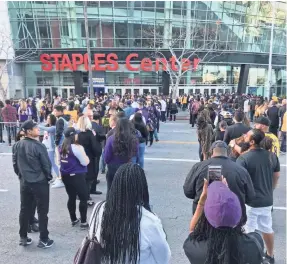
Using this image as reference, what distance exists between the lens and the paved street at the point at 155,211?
4441mm

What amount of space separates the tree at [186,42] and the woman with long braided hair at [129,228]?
30893mm

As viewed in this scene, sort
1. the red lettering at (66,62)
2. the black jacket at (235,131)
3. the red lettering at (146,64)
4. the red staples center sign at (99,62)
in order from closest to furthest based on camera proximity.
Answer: the black jacket at (235,131)
the red lettering at (146,64)
the red staples center sign at (99,62)
the red lettering at (66,62)

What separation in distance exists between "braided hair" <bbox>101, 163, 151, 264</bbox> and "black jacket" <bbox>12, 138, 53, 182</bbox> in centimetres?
247

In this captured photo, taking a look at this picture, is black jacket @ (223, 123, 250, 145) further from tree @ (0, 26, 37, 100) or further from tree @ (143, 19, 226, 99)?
tree @ (0, 26, 37, 100)

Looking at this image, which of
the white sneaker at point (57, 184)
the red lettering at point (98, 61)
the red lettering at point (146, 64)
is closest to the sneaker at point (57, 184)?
the white sneaker at point (57, 184)

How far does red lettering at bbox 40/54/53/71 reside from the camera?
3491cm

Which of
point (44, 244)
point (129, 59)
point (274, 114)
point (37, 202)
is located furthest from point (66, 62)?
point (44, 244)

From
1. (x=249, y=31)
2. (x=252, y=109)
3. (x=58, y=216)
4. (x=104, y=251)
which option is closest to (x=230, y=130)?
(x=58, y=216)

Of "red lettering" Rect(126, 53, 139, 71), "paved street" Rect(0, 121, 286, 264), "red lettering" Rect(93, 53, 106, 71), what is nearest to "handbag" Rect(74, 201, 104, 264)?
"paved street" Rect(0, 121, 286, 264)

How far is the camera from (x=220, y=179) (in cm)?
244

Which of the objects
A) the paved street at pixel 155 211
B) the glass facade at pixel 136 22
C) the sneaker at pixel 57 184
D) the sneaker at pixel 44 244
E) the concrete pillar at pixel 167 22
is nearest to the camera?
the paved street at pixel 155 211

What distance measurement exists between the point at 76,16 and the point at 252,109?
23.2 meters

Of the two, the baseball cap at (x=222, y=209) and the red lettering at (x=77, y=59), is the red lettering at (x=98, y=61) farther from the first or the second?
the baseball cap at (x=222, y=209)

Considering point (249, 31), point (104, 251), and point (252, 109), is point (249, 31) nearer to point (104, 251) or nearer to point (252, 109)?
point (252, 109)
